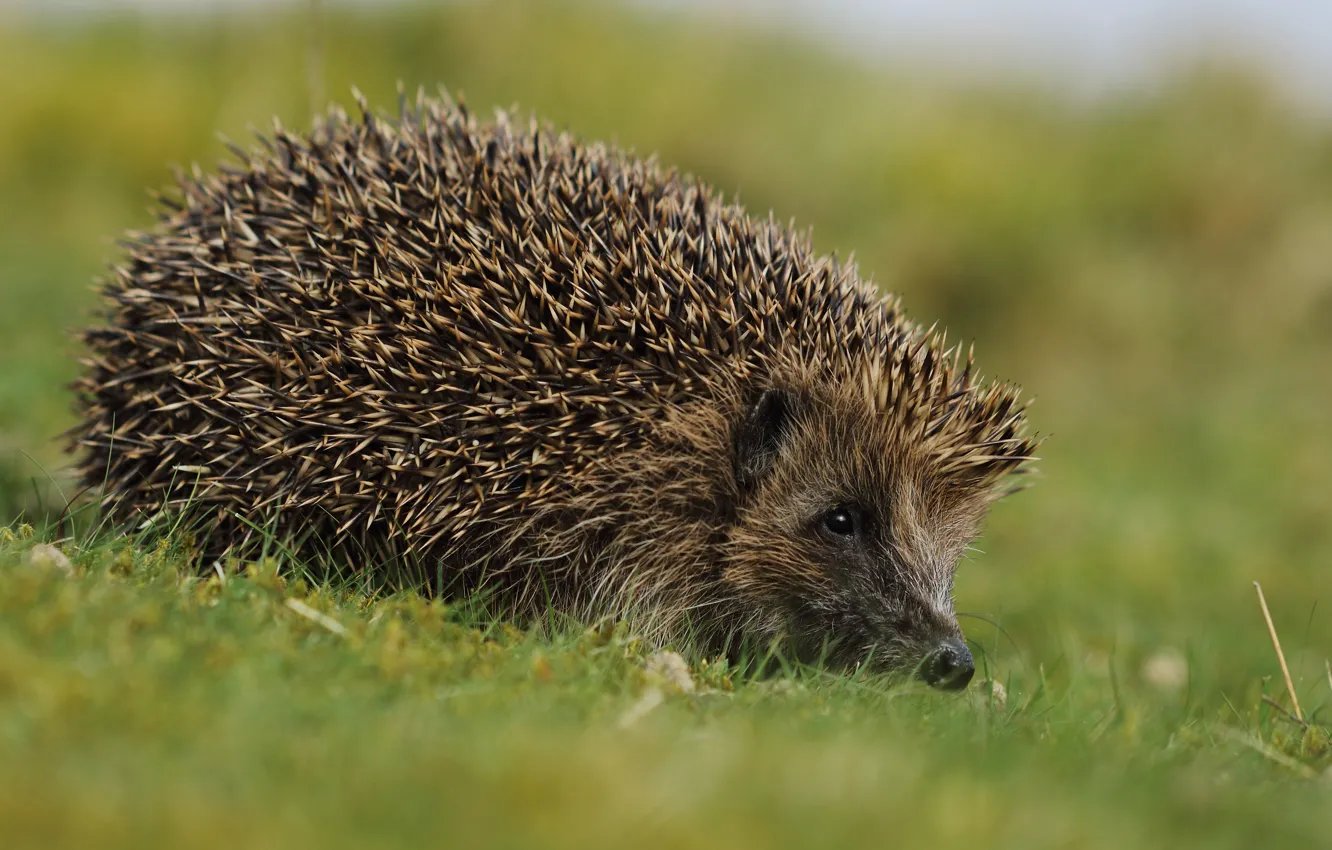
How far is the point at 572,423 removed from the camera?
560 centimetres

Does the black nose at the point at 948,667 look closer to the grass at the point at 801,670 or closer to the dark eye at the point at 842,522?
the grass at the point at 801,670

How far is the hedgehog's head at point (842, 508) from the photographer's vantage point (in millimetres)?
5672

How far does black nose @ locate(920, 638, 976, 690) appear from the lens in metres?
5.32

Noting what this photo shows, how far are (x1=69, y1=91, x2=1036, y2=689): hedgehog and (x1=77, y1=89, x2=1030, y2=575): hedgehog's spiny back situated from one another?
0.5 inches

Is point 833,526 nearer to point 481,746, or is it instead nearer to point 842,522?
point 842,522

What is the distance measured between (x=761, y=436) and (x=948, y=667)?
1228 millimetres

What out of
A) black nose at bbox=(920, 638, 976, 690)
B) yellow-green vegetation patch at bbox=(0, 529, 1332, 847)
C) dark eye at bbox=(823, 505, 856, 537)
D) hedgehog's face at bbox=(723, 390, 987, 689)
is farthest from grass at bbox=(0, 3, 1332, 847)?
dark eye at bbox=(823, 505, 856, 537)

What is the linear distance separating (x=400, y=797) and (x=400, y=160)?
3.79m

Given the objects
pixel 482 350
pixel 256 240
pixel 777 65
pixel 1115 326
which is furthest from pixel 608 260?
pixel 777 65

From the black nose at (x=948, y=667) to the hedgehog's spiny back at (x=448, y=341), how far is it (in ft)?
2.93

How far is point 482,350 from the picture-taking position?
18.5 ft

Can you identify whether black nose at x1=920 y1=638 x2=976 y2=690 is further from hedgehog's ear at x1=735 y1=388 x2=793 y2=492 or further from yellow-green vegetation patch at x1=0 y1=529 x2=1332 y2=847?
hedgehog's ear at x1=735 y1=388 x2=793 y2=492

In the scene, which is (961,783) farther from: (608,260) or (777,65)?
(777,65)

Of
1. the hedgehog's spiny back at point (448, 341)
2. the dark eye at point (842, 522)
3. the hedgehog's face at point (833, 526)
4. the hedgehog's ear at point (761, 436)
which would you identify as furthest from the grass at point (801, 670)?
the hedgehog's ear at point (761, 436)
